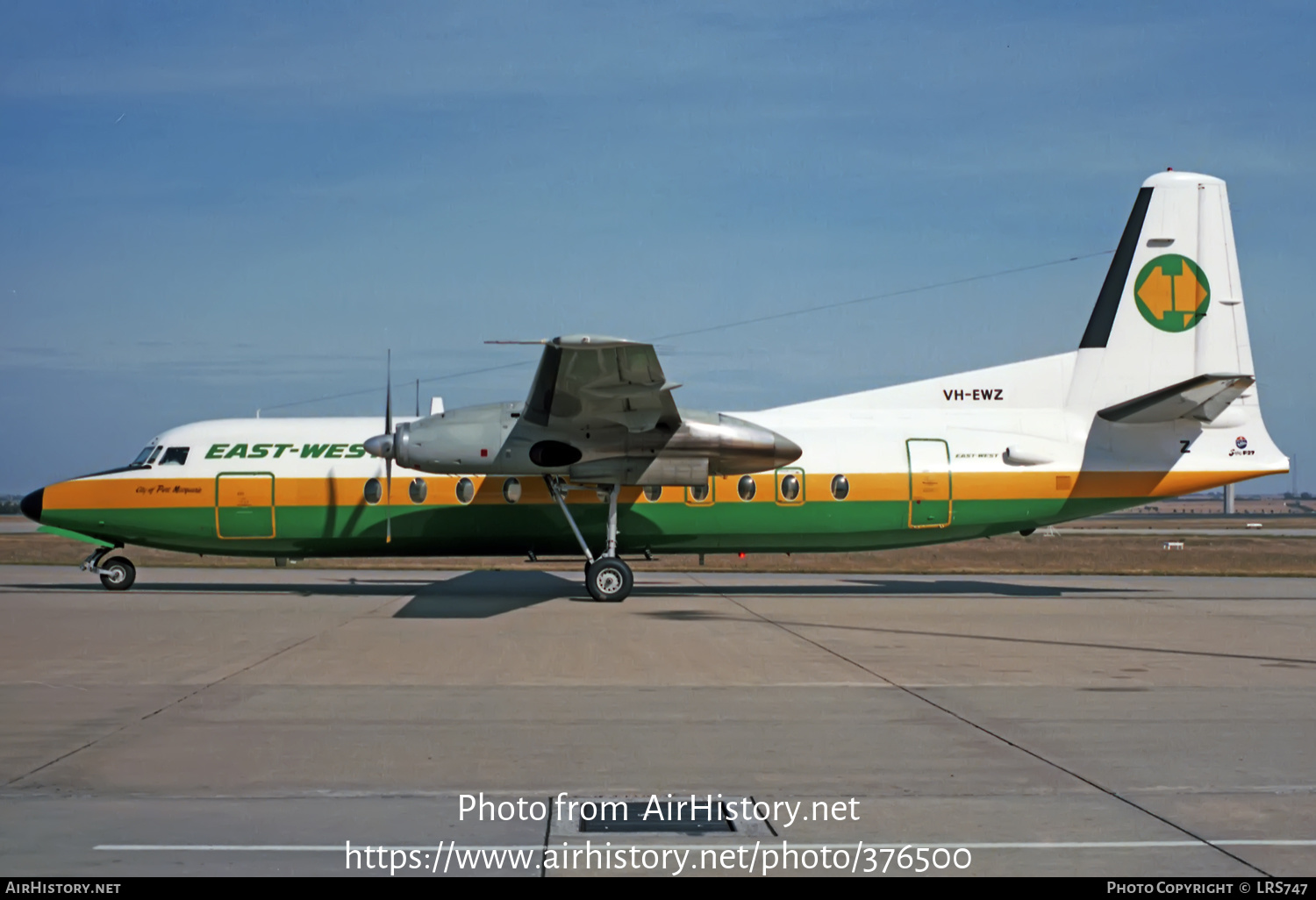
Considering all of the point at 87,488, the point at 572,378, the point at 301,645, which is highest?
the point at 572,378

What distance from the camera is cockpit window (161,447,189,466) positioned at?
2131 cm

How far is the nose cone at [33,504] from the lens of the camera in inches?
832

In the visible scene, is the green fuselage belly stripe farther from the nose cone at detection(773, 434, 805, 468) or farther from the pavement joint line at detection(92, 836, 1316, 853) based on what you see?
the pavement joint line at detection(92, 836, 1316, 853)

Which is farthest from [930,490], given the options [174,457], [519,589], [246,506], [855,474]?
[174,457]

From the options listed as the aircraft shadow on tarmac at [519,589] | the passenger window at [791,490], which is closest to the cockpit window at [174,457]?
the aircraft shadow on tarmac at [519,589]

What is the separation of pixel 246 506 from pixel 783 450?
9518 mm

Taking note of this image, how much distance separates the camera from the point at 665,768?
25.0ft

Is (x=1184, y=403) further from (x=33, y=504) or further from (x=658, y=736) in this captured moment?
(x=33, y=504)

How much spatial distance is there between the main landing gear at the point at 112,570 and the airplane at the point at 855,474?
0.12 feet

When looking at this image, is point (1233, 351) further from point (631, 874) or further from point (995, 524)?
point (631, 874)

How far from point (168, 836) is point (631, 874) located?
2.32m

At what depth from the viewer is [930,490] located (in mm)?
20984

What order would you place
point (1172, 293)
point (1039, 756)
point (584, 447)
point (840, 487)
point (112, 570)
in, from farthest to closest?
point (112, 570) → point (1172, 293) → point (840, 487) → point (584, 447) → point (1039, 756)
